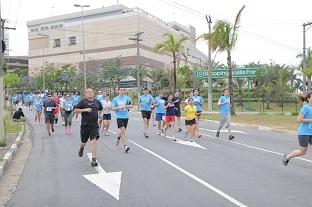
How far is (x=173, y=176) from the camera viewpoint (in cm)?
987

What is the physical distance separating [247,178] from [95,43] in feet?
303

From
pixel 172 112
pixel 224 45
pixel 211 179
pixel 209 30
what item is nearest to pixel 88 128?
pixel 211 179

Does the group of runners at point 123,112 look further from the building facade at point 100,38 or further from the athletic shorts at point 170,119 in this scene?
the building facade at point 100,38

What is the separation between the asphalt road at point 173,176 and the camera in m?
7.86

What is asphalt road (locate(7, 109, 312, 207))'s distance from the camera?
309 inches

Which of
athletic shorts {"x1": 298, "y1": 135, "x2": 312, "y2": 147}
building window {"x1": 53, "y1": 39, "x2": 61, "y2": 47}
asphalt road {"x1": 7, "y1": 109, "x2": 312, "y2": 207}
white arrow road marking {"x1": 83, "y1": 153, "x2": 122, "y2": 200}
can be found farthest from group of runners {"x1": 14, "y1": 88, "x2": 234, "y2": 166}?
building window {"x1": 53, "y1": 39, "x2": 61, "y2": 47}

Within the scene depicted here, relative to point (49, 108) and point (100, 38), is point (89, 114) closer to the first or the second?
point (49, 108)

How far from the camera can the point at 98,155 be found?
527 inches

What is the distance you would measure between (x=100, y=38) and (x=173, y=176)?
91.2 m

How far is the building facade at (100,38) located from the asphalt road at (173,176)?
71338mm

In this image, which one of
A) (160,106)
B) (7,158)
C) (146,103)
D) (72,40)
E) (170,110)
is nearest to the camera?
(7,158)

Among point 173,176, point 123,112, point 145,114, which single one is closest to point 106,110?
point 145,114

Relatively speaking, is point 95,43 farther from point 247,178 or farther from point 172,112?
point 247,178

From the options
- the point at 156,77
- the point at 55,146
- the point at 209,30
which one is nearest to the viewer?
the point at 55,146
